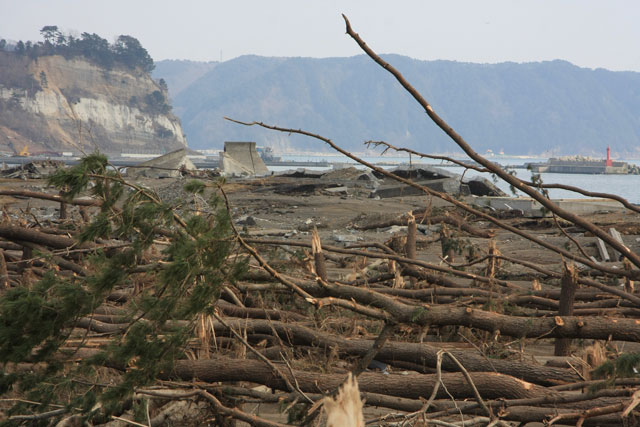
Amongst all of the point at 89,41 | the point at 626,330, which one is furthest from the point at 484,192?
the point at 89,41

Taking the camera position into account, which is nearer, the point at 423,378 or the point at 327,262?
the point at 423,378

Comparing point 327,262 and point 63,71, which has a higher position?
point 63,71

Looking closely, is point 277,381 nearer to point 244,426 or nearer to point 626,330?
point 244,426

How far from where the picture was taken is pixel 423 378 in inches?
108

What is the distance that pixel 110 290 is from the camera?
2514 millimetres

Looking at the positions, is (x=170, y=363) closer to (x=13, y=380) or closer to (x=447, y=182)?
(x=13, y=380)

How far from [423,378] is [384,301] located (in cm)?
36

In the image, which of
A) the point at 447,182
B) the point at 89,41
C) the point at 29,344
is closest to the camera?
the point at 29,344

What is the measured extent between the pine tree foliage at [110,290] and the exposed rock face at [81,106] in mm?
100823

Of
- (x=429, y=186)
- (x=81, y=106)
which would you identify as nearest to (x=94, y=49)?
(x=81, y=106)

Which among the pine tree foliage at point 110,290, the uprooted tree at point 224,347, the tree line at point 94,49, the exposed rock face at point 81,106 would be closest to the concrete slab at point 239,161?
the uprooted tree at point 224,347

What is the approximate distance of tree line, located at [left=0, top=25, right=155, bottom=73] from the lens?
128 meters

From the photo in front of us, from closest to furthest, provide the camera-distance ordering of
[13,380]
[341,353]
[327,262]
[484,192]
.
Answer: [13,380] < [341,353] < [327,262] < [484,192]

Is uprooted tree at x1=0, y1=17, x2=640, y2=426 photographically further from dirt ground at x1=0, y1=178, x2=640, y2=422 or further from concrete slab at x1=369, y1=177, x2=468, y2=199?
concrete slab at x1=369, y1=177, x2=468, y2=199
